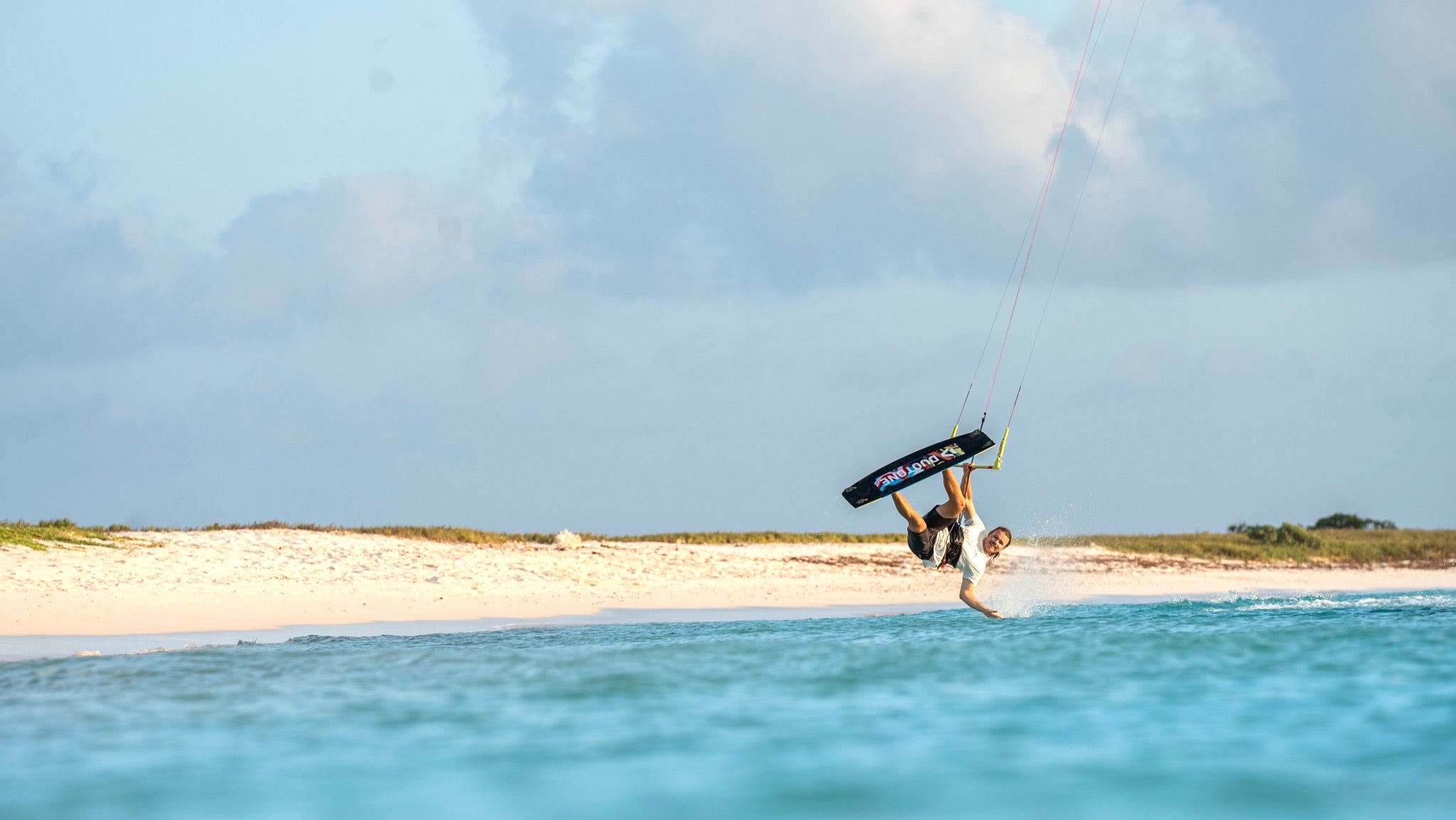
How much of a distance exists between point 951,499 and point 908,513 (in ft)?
1.61

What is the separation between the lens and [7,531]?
65.8 ft

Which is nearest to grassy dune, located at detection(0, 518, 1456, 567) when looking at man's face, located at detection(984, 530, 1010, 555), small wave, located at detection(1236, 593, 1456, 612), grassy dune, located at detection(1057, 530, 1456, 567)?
grassy dune, located at detection(1057, 530, 1456, 567)

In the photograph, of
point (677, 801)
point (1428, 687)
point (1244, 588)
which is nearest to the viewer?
point (677, 801)

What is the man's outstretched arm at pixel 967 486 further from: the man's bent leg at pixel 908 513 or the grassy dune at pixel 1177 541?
the grassy dune at pixel 1177 541

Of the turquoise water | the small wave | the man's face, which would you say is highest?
the man's face

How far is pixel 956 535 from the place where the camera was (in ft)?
42.2

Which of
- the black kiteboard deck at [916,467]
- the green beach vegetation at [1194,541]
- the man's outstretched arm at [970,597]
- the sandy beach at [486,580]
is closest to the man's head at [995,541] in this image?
the man's outstretched arm at [970,597]

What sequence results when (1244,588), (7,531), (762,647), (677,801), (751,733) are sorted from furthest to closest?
(1244,588) → (7,531) → (762,647) → (751,733) → (677,801)

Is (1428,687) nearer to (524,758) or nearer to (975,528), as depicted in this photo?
(975,528)

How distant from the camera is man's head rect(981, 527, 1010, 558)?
13.2m

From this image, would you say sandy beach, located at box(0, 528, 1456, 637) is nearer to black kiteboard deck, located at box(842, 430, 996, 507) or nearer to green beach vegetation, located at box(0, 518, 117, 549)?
green beach vegetation, located at box(0, 518, 117, 549)

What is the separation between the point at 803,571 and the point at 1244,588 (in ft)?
29.0

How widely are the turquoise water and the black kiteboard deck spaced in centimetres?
181

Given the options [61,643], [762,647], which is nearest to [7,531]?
[61,643]
